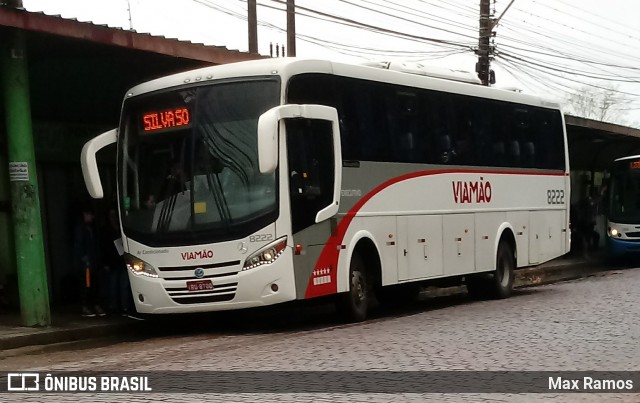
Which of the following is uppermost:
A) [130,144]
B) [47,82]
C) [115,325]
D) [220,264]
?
[47,82]

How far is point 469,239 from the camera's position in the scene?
1869 cm

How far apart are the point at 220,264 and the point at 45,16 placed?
3.85 meters

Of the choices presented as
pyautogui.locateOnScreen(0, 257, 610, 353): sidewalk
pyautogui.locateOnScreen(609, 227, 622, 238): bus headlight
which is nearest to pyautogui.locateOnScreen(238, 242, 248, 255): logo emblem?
pyautogui.locateOnScreen(0, 257, 610, 353): sidewalk

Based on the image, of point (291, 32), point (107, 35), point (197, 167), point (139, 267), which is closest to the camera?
point (197, 167)

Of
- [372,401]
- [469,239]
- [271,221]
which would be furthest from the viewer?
[469,239]

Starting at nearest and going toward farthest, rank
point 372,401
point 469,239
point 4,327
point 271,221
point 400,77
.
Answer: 1. point 372,401
2. point 271,221
3. point 4,327
4. point 400,77
5. point 469,239

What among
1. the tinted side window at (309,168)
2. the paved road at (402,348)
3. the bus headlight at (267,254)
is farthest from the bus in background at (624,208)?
the bus headlight at (267,254)

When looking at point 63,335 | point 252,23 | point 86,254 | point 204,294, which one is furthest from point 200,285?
point 252,23

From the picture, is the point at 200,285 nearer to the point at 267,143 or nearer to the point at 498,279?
the point at 267,143

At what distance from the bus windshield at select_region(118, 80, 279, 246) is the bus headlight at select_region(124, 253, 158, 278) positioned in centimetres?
32

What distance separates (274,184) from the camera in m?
13.7

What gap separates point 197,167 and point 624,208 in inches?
815

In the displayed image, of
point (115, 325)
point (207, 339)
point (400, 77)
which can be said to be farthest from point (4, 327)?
point (400, 77)

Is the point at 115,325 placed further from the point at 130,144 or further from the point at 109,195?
the point at 109,195
